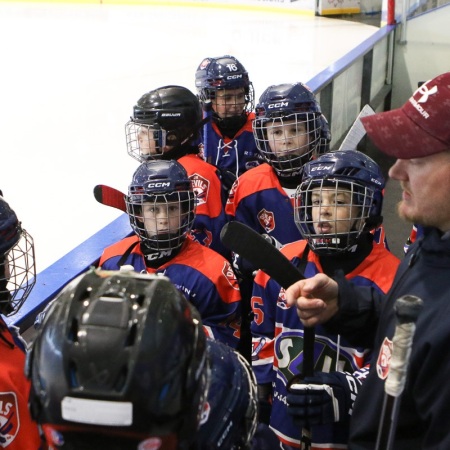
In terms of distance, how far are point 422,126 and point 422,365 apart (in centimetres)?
36

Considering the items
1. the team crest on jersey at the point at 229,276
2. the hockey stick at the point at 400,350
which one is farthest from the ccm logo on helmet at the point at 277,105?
the hockey stick at the point at 400,350

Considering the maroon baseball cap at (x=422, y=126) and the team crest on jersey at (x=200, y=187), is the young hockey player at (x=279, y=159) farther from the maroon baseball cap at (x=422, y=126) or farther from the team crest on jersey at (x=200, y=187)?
the maroon baseball cap at (x=422, y=126)

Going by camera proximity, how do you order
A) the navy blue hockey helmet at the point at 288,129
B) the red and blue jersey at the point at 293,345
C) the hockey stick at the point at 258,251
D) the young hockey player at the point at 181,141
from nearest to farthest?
the hockey stick at the point at 258,251 < the red and blue jersey at the point at 293,345 < the navy blue hockey helmet at the point at 288,129 < the young hockey player at the point at 181,141

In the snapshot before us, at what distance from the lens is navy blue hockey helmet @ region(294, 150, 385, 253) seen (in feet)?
5.89

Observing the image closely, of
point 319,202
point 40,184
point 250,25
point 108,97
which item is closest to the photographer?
point 319,202

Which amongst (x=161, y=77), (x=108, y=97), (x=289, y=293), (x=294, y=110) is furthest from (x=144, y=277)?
(x=161, y=77)

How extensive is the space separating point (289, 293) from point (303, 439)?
41 centimetres

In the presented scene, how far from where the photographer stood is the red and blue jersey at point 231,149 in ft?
11.2

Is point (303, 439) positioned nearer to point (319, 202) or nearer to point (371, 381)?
point (371, 381)

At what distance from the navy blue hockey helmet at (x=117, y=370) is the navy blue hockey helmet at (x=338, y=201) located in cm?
103

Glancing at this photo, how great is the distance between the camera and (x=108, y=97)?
6.55 metres

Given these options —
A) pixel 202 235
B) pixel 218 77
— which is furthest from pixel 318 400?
pixel 218 77

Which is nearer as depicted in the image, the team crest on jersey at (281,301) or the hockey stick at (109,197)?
the team crest on jersey at (281,301)

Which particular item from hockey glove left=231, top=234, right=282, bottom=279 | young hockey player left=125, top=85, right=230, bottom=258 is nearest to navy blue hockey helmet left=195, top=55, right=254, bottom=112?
young hockey player left=125, top=85, right=230, bottom=258
